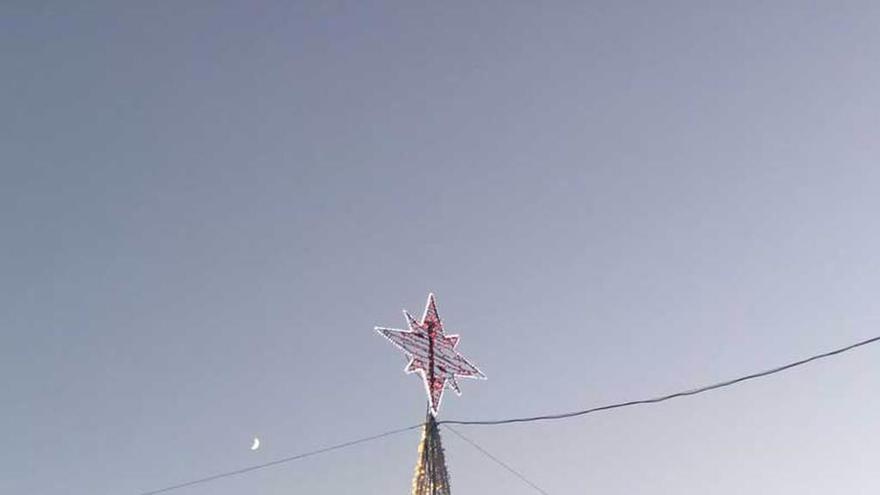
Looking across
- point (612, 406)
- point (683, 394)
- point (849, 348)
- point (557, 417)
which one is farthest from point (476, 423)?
point (849, 348)

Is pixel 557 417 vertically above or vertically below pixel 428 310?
below

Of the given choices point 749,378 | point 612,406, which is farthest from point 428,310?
point 749,378

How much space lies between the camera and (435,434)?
2534 centimetres

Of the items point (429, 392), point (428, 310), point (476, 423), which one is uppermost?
point (428, 310)

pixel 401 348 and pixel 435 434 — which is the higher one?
pixel 401 348

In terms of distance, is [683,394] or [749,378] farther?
[683,394]

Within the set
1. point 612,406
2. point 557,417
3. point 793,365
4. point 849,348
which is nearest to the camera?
point 849,348

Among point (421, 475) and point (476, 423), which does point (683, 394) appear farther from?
point (421, 475)

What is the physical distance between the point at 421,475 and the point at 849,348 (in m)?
14.2

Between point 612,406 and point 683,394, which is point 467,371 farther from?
point 683,394

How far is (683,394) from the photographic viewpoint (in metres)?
16.8

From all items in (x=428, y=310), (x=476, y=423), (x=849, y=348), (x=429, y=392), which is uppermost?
(x=428, y=310)

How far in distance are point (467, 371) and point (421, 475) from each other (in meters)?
3.99

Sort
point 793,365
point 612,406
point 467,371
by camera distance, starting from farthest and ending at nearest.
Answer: point 467,371, point 612,406, point 793,365
